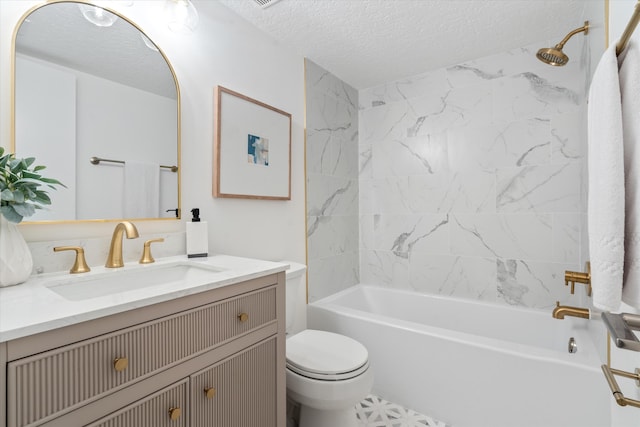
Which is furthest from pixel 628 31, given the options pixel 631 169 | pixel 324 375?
pixel 324 375

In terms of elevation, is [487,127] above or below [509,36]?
below

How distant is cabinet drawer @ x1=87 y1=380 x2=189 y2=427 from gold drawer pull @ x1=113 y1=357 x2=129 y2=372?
4.3 inches

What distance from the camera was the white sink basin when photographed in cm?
100

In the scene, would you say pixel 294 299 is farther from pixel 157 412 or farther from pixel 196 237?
pixel 157 412

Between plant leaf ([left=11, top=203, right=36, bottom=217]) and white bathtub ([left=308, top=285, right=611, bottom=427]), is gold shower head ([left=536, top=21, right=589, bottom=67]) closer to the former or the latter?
white bathtub ([left=308, top=285, right=611, bottom=427])

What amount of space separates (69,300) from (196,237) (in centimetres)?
62

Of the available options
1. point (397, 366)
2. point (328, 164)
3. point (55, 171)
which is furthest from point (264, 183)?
point (397, 366)

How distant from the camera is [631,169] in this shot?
600mm

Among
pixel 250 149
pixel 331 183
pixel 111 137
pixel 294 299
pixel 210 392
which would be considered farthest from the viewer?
pixel 331 183

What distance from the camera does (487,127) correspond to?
2322mm

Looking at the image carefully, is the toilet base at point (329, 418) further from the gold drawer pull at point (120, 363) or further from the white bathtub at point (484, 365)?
the gold drawer pull at point (120, 363)

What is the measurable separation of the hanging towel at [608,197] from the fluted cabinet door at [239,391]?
0.99 m

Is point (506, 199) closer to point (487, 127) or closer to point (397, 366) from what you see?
point (487, 127)

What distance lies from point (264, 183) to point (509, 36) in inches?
75.1
